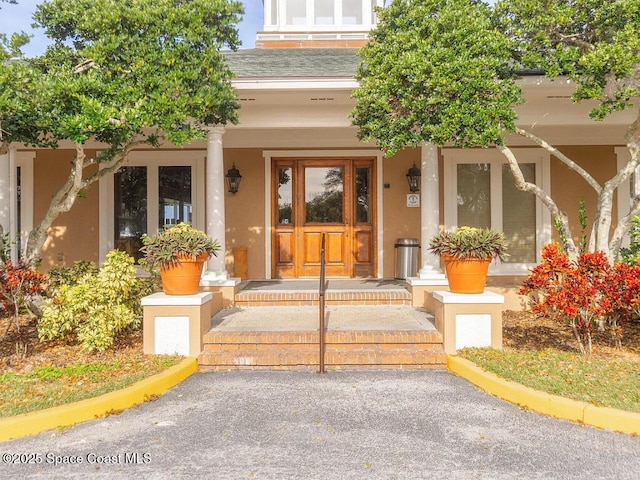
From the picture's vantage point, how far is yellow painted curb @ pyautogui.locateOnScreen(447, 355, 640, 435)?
2.89 m

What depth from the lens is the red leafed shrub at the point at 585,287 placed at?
13.1 ft

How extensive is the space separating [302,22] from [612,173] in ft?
24.8

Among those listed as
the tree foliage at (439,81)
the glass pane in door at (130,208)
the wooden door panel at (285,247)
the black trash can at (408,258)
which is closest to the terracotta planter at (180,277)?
the tree foliage at (439,81)

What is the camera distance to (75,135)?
432cm

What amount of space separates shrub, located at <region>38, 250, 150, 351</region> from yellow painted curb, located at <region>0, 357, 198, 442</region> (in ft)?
3.42

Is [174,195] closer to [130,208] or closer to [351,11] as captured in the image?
[130,208]

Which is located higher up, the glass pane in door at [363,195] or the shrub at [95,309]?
the glass pane in door at [363,195]

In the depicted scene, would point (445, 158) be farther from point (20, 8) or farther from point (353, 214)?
point (20, 8)

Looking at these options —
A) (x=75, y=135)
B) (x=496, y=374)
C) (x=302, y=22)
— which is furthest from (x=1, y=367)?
(x=302, y=22)

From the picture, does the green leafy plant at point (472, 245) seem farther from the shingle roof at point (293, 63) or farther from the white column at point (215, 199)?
the white column at point (215, 199)

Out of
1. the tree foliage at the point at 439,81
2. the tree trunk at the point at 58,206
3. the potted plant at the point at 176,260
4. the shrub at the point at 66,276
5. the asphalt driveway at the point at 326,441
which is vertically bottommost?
the asphalt driveway at the point at 326,441

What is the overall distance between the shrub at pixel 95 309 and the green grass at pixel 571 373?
12.0 feet

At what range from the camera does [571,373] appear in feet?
12.1

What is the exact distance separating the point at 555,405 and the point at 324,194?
5.61 meters
